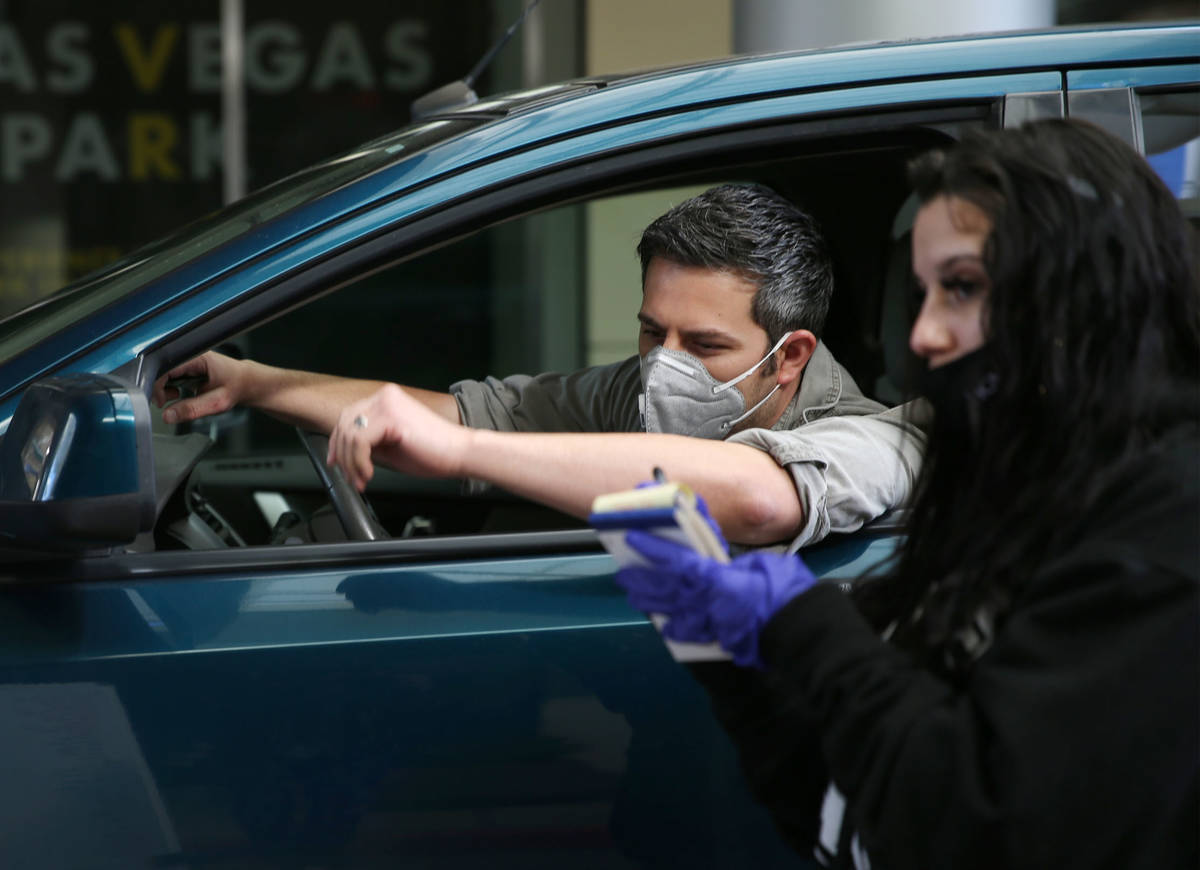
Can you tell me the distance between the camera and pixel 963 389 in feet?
3.55

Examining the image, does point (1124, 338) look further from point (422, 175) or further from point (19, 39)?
point (19, 39)

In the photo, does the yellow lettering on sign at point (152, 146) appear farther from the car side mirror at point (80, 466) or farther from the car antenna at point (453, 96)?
the car side mirror at point (80, 466)

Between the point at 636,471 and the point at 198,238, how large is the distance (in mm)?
610

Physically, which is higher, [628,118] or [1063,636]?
[628,118]

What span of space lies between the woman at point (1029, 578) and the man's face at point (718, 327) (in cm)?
76

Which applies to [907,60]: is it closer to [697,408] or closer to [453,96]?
[697,408]

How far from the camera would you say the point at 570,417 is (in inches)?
92.4

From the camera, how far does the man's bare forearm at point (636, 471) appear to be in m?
1.48

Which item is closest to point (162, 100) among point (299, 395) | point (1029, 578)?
point (299, 395)

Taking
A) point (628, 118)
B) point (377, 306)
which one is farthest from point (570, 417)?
point (377, 306)

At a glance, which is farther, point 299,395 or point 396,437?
point 299,395

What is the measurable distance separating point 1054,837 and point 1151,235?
46 cm

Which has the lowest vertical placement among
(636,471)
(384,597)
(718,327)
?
(384,597)

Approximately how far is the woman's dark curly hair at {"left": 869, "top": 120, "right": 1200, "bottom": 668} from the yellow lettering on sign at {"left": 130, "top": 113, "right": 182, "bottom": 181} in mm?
6574
